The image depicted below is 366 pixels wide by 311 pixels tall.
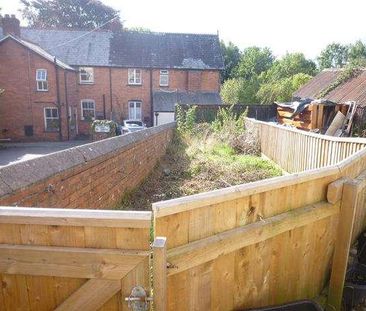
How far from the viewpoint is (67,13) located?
47500 millimetres

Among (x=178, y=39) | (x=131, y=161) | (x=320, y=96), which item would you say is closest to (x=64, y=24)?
(x=178, y=39)

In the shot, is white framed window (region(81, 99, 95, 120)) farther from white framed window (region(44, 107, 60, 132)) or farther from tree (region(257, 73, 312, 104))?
tree (region(257, 73, 312, 104))

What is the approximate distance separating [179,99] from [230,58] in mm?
28340

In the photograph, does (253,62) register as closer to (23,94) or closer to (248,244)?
(23,94)

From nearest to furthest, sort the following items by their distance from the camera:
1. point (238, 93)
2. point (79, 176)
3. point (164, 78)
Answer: point (79, 176), point (164, 78), point (238, 93)

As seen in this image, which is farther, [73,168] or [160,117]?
[160,117]

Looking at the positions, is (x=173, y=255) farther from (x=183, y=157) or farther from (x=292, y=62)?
(x=292, y=62)

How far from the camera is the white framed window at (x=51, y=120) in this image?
79.4 ft

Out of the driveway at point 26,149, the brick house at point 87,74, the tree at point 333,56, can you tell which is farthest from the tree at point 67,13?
the tree at point 333,56

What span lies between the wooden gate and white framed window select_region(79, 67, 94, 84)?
26453mm

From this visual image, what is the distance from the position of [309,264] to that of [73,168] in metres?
2.96

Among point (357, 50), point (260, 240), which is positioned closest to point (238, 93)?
point (260, 240)

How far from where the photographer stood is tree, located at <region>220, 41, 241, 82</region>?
51.2m

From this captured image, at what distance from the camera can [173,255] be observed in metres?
2.10
